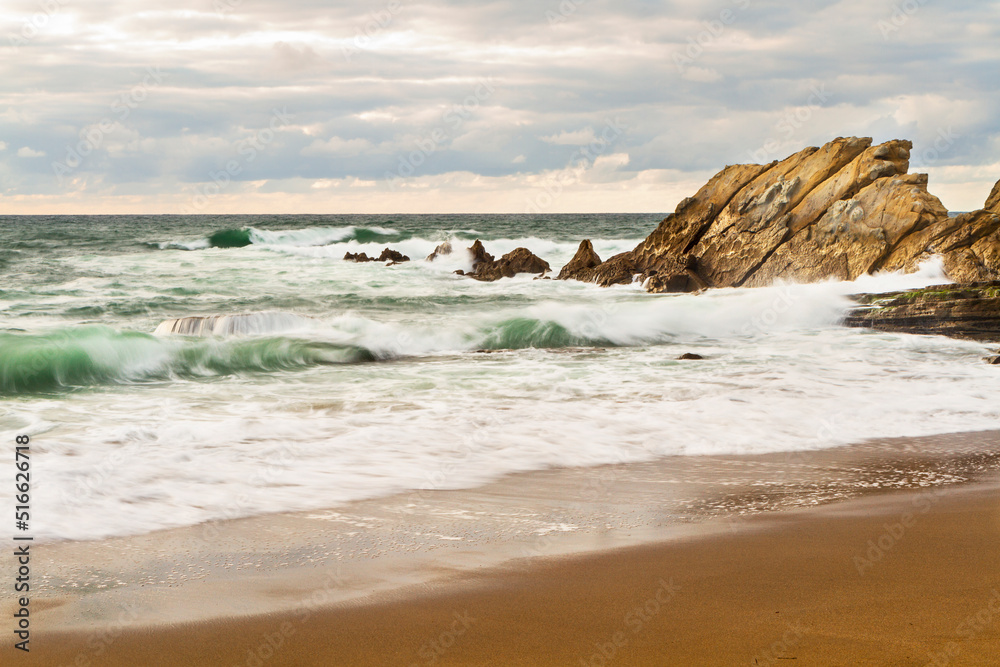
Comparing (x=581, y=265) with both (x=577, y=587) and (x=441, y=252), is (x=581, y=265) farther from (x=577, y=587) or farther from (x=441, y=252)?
(x=577, y=587)

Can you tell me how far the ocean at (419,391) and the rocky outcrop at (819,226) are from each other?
709 mm

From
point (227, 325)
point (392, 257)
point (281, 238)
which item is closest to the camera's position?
point (227, 325)

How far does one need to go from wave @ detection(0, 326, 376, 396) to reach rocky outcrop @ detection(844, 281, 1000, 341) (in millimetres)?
9386

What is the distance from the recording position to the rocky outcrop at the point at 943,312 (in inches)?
523

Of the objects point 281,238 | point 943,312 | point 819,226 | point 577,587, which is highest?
point 281,238

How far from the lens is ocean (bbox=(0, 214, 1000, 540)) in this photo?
19.4ft

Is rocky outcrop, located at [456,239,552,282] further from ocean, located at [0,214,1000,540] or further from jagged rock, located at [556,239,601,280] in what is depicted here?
ocean, located at [0,214,1000,540]

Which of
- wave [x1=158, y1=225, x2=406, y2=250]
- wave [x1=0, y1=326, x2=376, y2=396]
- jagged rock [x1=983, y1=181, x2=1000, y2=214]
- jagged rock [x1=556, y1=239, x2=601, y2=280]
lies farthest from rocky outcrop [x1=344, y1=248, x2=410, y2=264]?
jagged rock [x1=983, y1=181, x2=1000, y2=214]

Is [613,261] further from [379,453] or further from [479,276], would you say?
[379,453]

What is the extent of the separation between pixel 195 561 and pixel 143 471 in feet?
6.50

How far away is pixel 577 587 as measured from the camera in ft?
12.6

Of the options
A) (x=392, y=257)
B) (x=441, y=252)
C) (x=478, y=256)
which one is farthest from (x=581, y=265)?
(x=392, y=257)

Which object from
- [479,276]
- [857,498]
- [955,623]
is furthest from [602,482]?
[479,276]

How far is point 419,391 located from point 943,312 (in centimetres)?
981
